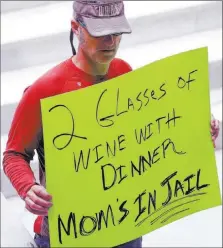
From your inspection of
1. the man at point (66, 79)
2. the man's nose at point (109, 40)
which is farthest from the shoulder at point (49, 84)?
the man's nose at point (109, 40)

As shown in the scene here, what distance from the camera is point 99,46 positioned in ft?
5.56

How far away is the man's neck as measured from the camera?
1739mm

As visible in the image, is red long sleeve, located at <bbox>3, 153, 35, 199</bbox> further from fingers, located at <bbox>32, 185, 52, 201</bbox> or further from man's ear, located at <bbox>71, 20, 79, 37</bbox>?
man's ear, located at <bbox>71, 20, 79, 37</bbox>

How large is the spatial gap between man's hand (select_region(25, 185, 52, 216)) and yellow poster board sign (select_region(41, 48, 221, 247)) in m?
0.03

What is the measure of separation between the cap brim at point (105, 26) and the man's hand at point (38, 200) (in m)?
0.33

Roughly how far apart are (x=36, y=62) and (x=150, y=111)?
1824mm

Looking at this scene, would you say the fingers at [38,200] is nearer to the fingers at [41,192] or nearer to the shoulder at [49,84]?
the fingers at [41,192]

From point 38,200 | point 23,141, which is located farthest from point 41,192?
point 23,141

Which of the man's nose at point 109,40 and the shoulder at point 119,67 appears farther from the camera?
the shoulder at point 119,67

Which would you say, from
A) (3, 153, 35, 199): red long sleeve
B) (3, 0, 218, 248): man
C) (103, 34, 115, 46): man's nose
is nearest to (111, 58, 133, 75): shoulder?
(3, 0, 218, 248): man

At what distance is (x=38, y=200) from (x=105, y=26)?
1.22 feet

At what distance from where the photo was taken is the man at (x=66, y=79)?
167cm

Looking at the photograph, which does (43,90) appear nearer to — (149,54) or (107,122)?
(107,122)

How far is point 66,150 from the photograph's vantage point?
1.68 meters
